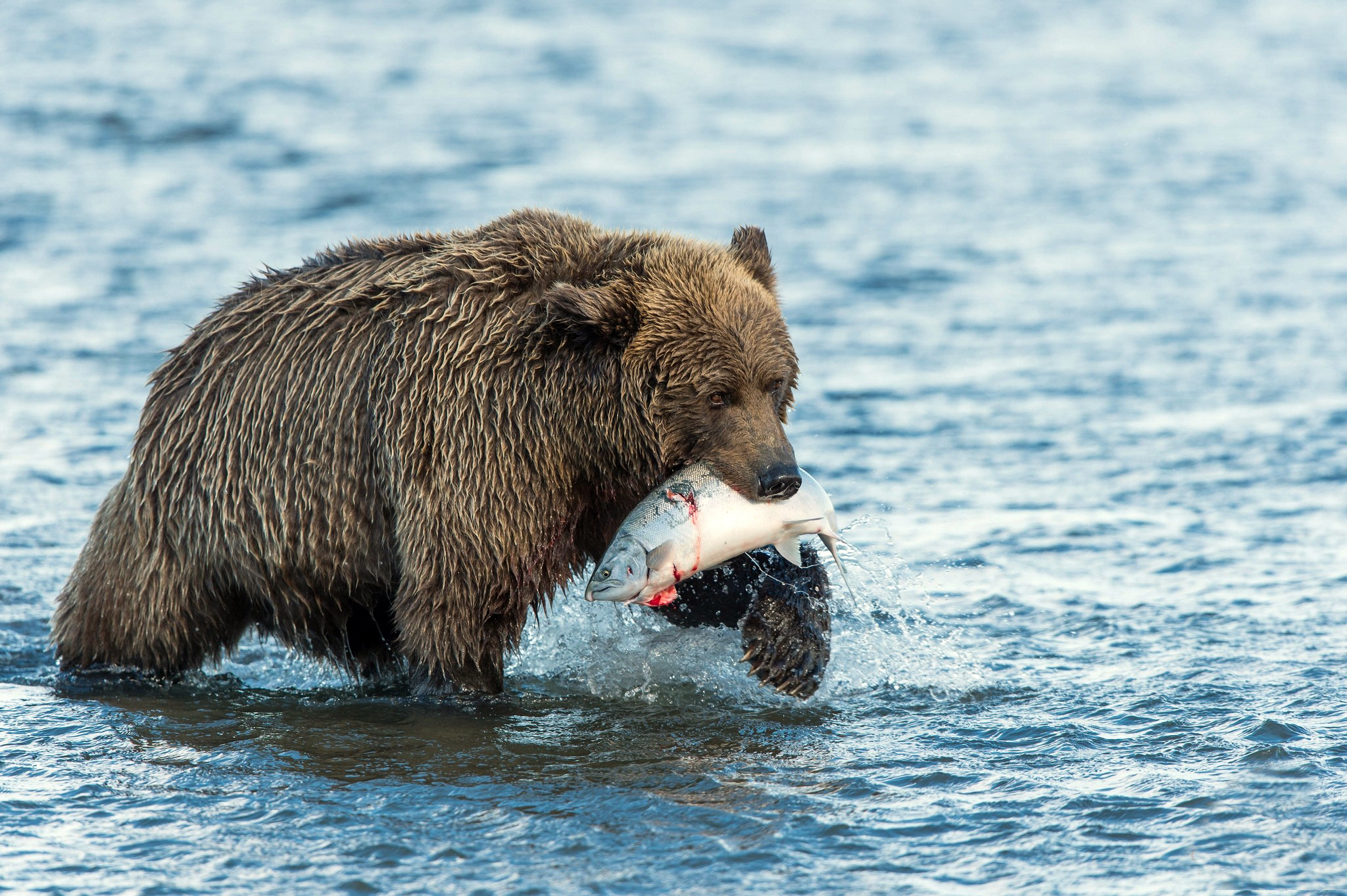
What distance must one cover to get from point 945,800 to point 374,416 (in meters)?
2.71

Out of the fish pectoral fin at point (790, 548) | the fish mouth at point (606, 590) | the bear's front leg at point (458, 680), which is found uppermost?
the fish pectoral fin at point (790, 548)

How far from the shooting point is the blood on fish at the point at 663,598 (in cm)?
627

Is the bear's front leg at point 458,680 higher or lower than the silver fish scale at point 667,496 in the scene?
lower

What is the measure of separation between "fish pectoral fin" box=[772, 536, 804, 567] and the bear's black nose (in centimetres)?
34

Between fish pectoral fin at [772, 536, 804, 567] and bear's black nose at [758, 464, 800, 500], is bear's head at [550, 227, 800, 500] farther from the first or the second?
fish pectoral fin at [772, 536, 804, 567]

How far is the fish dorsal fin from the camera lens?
6.01 metres

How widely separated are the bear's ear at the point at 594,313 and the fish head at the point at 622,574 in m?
0.78

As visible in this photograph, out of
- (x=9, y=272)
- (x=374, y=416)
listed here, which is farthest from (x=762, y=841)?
(x=9, y=272)

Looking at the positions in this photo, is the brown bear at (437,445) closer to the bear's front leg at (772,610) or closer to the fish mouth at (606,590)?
the bear's front leg at (772,610)

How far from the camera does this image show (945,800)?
228 inches

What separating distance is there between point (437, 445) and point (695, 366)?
108 centimetres

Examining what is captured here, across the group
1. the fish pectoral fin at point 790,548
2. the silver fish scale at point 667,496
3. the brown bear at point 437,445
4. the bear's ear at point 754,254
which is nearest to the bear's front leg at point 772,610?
the brown bear at point 437,445

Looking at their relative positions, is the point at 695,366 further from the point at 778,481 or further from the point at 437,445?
the point at 437,445

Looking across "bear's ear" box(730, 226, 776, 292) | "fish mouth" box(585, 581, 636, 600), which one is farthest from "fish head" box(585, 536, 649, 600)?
"bear's ear" box(730, 226, 776, 292)
